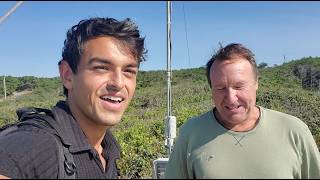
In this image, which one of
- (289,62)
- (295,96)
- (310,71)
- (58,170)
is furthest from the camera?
(289,62)

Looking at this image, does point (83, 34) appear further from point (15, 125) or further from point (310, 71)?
point (310, 71)

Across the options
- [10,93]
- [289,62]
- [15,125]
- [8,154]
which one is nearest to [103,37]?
[15,125]

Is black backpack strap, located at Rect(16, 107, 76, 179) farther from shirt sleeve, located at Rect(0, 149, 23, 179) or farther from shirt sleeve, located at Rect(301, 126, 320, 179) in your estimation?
shirt sleeve, located at Rect(301, 126, 320, 179)

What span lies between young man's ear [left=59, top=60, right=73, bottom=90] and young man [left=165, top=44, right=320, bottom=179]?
60 centimetres

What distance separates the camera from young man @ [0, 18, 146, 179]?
1.74 metres

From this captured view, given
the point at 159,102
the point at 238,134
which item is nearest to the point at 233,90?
the point at 238,134

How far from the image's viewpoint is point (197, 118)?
2506 mm

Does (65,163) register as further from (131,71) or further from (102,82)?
(131,71)

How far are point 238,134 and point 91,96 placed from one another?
2.38ft

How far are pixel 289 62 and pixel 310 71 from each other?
9.44 m

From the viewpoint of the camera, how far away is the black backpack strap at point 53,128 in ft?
5.39

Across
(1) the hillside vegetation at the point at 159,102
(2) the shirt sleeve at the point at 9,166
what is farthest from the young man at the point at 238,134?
(1) the hillside vegetation at the point at 159,102

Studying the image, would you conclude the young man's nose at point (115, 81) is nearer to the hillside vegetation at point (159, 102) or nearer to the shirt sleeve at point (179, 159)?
the shirt sleeve at point (179, 159)

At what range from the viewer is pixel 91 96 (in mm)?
2062
